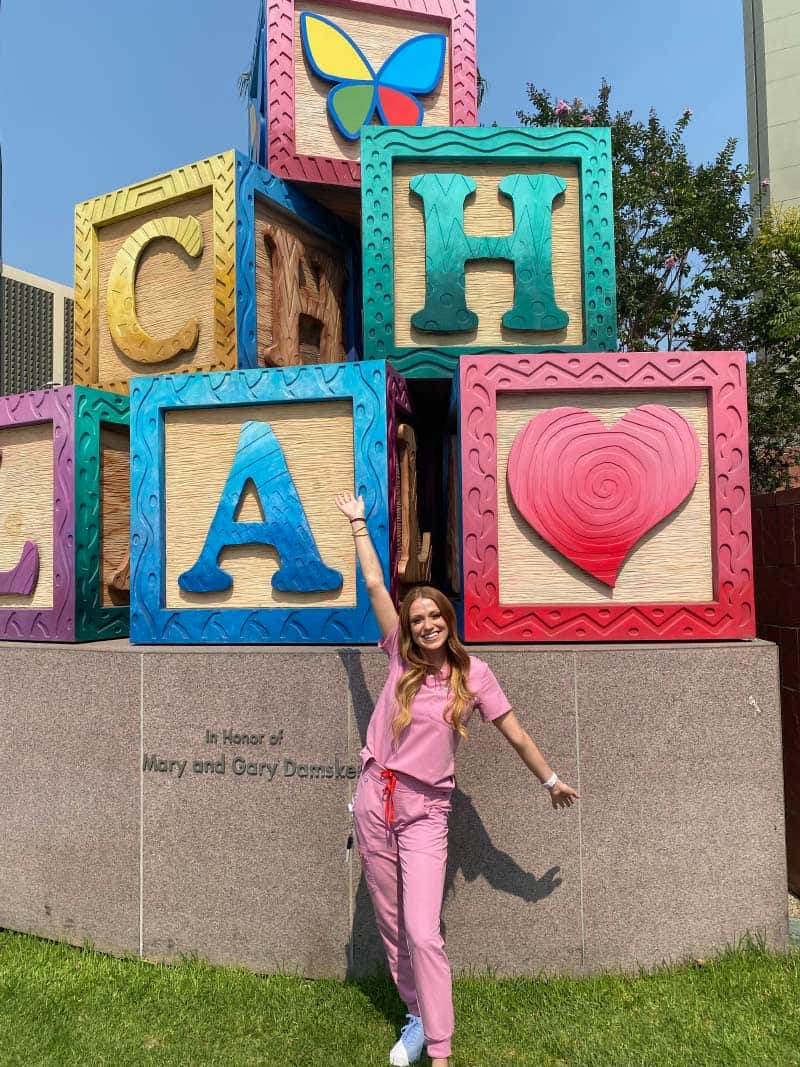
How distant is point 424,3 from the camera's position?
665 centimetres

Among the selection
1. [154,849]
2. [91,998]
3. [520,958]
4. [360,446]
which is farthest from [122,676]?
[520,958]

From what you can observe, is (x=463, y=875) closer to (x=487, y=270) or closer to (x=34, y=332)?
(x=487, y=270)

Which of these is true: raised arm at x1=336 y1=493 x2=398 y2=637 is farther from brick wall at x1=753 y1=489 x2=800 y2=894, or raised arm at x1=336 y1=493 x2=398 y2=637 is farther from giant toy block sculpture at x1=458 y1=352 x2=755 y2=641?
brick wall at x1=753 y1=489 x2=800 y2=894

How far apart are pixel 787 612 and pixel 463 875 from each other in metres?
2.99

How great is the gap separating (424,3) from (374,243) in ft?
9.52

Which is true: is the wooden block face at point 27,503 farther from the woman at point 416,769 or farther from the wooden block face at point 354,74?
the woman at point 416,769

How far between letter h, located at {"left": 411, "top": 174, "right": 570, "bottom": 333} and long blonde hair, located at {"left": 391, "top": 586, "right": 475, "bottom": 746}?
2.56 metres

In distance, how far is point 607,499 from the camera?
454 centimetres

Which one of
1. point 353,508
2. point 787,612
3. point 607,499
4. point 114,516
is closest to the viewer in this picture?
point 353,508

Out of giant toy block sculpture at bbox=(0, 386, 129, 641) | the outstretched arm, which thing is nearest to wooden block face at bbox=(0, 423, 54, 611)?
giant toy block sculpture at bbox=(0, 386, 129, 641)

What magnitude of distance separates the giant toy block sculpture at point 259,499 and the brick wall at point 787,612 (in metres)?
2.78

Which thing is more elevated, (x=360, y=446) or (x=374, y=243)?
(x=374, y=243)

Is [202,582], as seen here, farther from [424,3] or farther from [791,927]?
[424,3]

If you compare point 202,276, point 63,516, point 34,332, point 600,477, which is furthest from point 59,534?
point 34,332
